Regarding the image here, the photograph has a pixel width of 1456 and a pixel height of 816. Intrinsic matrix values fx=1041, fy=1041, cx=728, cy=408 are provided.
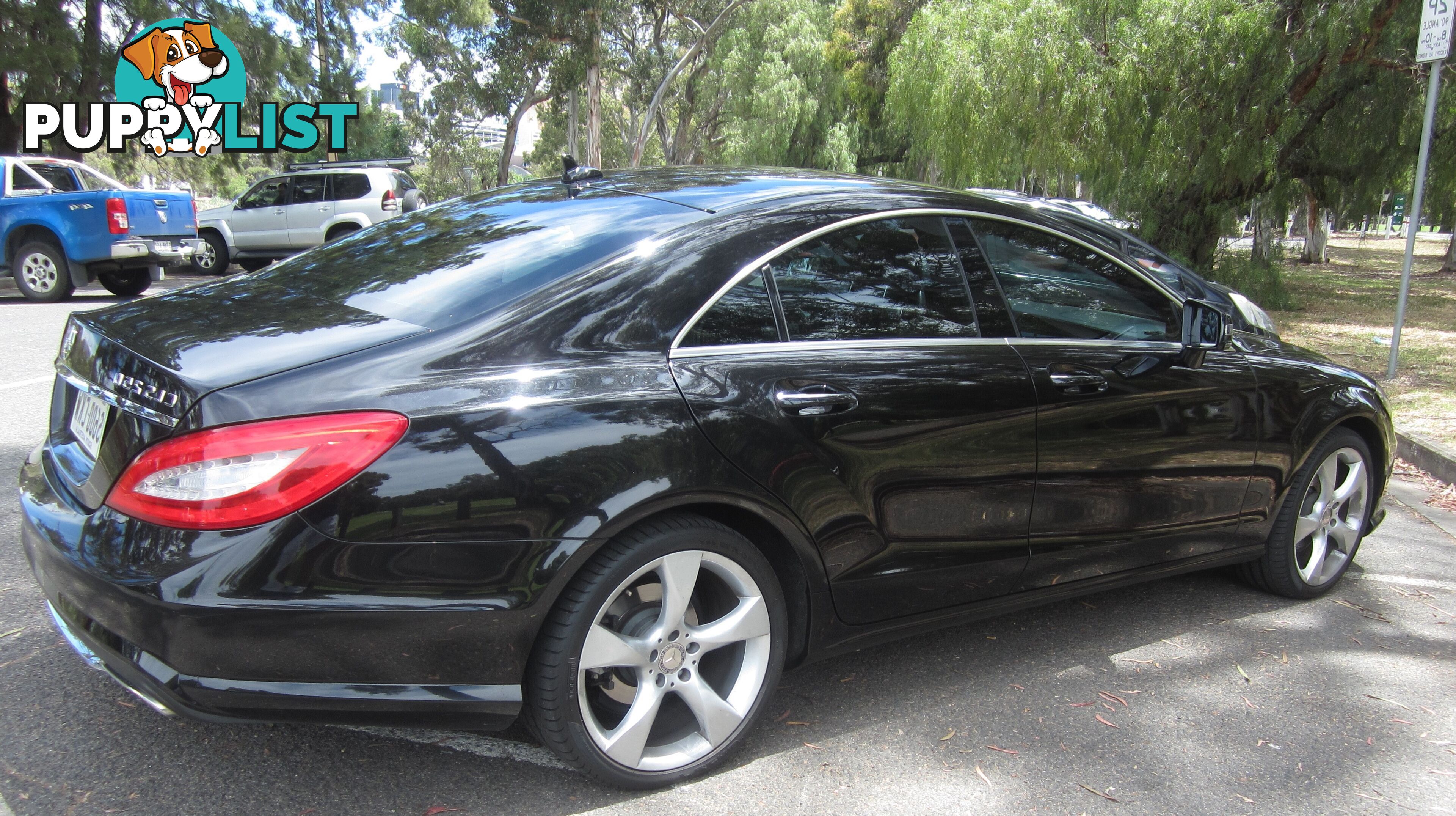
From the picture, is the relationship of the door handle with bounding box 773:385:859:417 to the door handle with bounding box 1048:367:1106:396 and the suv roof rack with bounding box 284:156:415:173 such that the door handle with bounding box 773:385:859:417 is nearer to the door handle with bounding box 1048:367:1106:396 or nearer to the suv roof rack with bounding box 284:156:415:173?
the door handle with bounding box 1048:367:1106:396

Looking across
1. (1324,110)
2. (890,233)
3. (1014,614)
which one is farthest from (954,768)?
(1324,110)

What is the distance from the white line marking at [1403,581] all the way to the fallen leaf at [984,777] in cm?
269

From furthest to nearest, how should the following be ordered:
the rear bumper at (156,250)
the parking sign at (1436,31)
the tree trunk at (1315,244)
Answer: the tree trunk at (1315,244), the rear bumper at (156,250), the parking sign at (1436,31)

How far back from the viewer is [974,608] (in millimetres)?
3227

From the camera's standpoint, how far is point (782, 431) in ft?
8.80

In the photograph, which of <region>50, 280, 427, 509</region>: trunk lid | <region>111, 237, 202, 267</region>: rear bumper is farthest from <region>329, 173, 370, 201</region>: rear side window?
<region>50, 280, 427, 509</region>: trunk lid

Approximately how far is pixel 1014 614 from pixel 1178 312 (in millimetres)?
1263

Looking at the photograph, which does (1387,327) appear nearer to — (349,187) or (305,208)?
(349,187)

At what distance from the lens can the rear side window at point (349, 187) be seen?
17234 mm

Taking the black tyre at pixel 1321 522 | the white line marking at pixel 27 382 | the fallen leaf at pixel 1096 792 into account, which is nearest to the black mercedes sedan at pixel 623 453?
the black tyre at pixel 1321 522

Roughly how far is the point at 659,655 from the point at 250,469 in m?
1.05

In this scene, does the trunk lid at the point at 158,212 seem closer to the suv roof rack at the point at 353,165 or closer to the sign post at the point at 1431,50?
the suv roof rack at the point at 353,165

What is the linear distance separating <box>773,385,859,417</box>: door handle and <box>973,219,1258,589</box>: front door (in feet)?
2.44

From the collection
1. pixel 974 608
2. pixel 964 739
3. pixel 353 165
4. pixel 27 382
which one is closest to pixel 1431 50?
pixel 974 608
